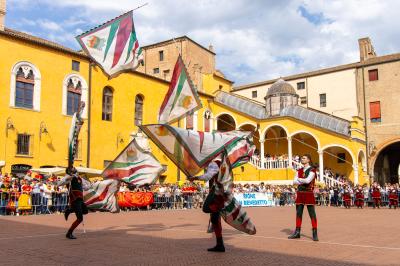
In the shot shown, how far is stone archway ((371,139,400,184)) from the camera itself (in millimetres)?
42316

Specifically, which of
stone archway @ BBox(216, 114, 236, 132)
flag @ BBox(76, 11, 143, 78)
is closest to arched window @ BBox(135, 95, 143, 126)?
stone archway @ BBox(216, 114, 236, 132)

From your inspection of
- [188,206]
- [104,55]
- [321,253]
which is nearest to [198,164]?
[321,253]

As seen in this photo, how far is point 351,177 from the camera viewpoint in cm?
4072

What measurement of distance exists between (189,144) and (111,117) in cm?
2555

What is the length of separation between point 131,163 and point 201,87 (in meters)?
36.9

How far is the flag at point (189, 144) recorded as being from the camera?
9.45 metres

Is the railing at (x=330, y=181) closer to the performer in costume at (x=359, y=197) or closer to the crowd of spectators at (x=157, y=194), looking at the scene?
the crowd of spectators at (x=157, y=194)

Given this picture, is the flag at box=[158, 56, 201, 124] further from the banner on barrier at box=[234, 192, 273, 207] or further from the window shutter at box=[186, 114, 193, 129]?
the window shutter at box=[186, 114, 193, 129]

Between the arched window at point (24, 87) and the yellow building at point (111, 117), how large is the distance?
66mm

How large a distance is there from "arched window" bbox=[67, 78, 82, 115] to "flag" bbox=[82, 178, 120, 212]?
19503 mm

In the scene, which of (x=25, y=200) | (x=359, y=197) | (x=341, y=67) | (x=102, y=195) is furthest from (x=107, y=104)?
(x=341, y=67)

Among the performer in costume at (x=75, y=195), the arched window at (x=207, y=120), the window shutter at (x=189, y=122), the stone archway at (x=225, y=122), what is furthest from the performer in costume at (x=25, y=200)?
the stone archway at (x=225, y=122)

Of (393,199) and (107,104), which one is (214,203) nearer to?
(393,199)

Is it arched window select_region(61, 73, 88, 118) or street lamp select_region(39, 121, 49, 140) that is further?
arched window select_region(61, 73, 88, 118)
